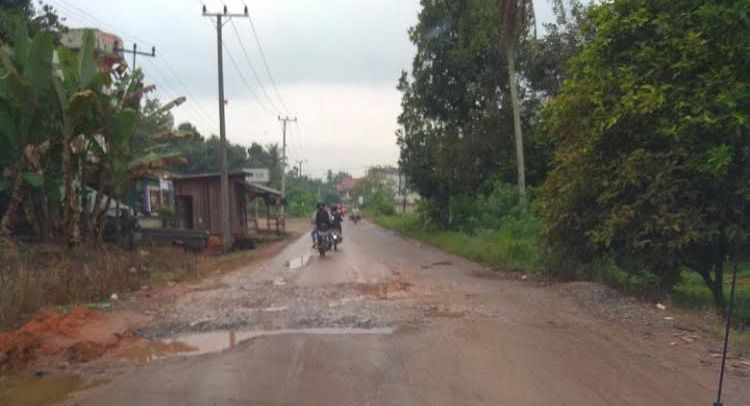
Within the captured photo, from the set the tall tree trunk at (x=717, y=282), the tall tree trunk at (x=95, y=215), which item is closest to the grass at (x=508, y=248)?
the tall tree trunk at (x=717, y=282)

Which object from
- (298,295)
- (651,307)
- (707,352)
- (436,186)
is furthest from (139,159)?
(436,186)

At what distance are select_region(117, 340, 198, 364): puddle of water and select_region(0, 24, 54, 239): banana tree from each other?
7.04 m

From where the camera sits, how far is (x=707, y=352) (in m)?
7.95

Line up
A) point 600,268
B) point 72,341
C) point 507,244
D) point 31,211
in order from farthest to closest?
Result: point 507,244 < point 31,211 < point 600,268 < point 72,341

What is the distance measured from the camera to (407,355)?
766 centimetres

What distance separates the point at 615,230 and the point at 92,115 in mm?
11106

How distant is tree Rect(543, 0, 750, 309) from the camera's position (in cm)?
1095

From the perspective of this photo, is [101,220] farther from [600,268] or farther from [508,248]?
[600,268]

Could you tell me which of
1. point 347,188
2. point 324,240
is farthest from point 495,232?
point 347,188

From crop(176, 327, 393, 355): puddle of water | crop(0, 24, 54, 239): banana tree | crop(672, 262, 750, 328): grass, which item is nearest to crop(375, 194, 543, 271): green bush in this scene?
crop(672, 262, 750, 328): grass

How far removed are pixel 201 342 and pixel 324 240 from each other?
586 inches

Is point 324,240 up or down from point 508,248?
up

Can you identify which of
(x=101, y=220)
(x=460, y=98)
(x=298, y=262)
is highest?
(x=460, y=98)

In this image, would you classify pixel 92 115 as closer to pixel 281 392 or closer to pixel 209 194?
pixel 281 392
